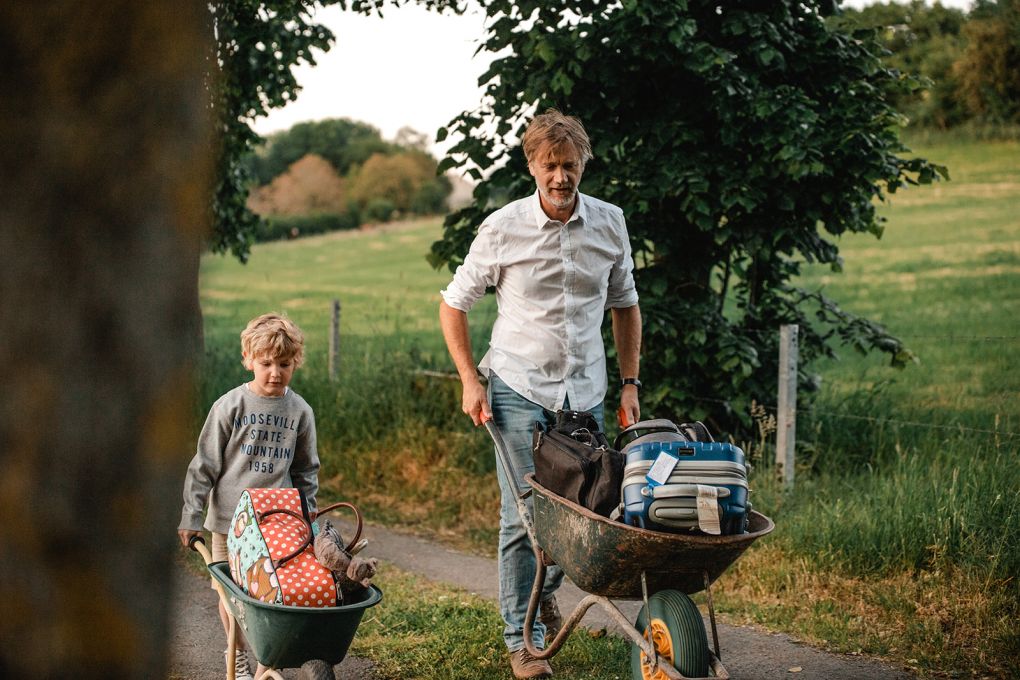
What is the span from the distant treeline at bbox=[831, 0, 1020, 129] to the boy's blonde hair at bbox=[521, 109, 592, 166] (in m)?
23.5

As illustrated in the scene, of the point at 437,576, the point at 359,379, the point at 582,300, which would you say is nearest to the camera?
the point at 582,300

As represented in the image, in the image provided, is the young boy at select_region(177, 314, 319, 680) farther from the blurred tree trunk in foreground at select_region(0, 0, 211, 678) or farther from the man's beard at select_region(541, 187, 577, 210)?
the blurred tree trunk in foreground at select_region(0, 0, 211, 678)

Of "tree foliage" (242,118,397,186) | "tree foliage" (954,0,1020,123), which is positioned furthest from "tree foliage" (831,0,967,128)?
"tree foliage" (242,118,397,186)

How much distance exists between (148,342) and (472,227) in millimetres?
6127

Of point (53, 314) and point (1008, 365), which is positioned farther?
point (1008, 365)

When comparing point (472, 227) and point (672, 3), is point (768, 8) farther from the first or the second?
point (472, 227)

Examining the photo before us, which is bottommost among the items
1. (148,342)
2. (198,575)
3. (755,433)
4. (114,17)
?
(198,575)

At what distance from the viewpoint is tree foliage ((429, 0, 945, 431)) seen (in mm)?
6445

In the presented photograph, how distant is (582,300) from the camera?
4250mm

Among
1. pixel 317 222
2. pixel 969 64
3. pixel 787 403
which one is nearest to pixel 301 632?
pixel 787 403

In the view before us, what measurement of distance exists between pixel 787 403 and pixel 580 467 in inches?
142

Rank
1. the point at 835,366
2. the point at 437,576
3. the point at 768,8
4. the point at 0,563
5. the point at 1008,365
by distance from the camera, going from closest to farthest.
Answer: the point at 0,563 → the point at 437,576 → the point at 768,8 → the point at 1008,365 → the point at 835,366

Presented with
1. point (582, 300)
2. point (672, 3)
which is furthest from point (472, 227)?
point (582, 300)

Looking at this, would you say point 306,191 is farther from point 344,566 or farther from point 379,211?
point 344,566
